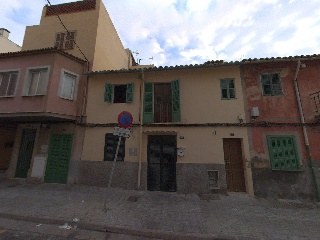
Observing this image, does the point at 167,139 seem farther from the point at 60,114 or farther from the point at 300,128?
the point at 300,128

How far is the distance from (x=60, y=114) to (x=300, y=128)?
478 inches

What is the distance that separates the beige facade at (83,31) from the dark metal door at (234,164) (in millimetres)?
9273

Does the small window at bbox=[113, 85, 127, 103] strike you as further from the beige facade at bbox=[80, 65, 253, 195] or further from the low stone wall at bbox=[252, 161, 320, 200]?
the low stone wall at bbox=[252, 161, 320, 200]

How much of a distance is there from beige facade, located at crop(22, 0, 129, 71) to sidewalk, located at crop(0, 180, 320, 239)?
765 centimetres

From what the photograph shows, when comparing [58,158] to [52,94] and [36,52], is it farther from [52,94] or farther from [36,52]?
[36,52]

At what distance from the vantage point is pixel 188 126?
8.67 m

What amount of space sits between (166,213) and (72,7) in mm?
14514

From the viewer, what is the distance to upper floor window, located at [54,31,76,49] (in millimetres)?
11172

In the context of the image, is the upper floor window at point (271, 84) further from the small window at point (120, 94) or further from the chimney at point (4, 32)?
the chimney at point (4, 32)

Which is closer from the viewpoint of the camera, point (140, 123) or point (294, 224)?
point (294, 224)

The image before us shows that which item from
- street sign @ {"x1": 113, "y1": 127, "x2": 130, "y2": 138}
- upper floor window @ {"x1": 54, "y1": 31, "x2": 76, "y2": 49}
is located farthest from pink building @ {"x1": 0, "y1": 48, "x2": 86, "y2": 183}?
street sign @ {"x1": 113, "y1": 127, "x2": 130, "y2": 138}

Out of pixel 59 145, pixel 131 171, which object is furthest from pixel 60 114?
pixel 131 171

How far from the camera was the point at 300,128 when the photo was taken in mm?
7988

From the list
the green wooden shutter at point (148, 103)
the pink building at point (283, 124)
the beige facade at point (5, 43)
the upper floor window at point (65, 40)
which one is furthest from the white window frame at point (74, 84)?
the beige facade at point (5, 43)
